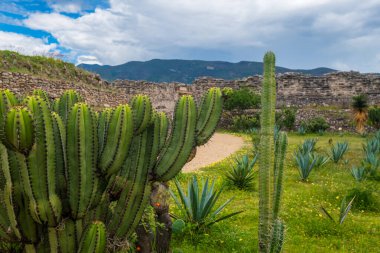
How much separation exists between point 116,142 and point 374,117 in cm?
1825

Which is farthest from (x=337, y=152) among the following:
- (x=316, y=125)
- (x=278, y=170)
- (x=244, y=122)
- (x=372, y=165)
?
(x=244, y=122)

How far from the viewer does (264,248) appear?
3.58 metres

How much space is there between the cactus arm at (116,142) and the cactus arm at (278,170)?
5.72 feet

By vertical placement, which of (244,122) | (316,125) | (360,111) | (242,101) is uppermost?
(242,101)

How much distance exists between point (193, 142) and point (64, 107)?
114cm

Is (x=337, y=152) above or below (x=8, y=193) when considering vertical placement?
below

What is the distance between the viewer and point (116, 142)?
2.69 meters

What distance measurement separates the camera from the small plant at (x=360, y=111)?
18422 mm

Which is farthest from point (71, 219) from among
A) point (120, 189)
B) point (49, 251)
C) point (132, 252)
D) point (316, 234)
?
Answer: point (316, 234)

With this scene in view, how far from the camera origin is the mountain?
445 feet

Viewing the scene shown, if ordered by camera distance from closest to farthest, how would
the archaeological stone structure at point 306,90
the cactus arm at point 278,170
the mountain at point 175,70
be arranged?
the cactus arm at point 278,170 < the archaeological stone structure at point 306,90 < the mountain at point 175,70

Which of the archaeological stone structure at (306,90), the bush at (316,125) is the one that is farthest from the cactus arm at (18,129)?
the bush at (316,125)

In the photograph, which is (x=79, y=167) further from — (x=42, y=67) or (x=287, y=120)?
(x=287, y=120)

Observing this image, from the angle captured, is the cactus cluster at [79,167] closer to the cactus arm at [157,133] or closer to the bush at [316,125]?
the cactus arm at [157,133]
